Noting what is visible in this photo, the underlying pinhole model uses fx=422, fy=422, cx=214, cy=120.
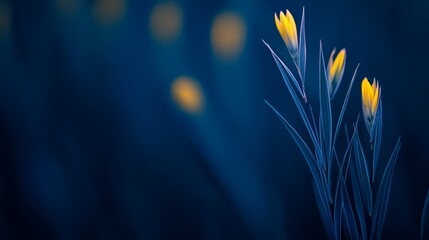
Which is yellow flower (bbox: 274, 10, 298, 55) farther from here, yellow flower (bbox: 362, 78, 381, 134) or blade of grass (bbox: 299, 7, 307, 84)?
yellow flower (bbox: 362, 78, 381, 134)

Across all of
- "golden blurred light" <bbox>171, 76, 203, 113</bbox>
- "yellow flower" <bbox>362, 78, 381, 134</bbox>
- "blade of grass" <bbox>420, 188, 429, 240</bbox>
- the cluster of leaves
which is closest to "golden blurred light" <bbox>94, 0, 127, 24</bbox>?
"golden blurred light" <bbox>171, 76, 203, 113</bbox>

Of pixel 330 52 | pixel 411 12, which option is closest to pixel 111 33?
pixel 330 52

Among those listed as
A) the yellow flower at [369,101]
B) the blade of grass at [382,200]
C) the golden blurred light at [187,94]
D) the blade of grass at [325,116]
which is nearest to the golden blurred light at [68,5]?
the golden blurred light at [187,94]

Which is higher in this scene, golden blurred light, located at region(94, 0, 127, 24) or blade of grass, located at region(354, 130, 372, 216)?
golden blurred light, located at region(94, 0, 127, 24)

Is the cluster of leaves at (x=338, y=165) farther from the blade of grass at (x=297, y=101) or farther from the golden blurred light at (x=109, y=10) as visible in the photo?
the golden blurred light at (x=109, y=10)

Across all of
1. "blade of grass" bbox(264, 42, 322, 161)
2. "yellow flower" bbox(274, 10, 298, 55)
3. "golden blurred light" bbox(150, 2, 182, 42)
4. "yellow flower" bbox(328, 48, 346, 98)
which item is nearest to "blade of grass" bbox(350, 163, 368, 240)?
"blade of grass" bbox(264, 42, 322, 161)

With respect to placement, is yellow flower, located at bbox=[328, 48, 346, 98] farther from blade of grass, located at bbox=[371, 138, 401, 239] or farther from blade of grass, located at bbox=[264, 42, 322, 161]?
blade of grass, located at bbox=[371, 138, 401, 239]

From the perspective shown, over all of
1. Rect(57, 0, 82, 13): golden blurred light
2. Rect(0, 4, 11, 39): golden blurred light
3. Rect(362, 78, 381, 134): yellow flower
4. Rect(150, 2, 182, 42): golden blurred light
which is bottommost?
Rect(362, 78, 381, 134): yellow flower

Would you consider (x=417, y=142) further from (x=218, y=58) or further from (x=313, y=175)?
(x=218, y=58)
